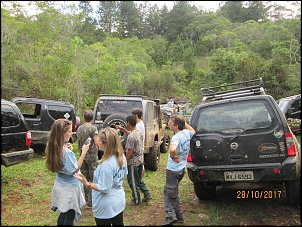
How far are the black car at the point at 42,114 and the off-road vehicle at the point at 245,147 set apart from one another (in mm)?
6389

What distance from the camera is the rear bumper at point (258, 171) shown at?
4.00 metres

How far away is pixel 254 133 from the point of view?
13.8 feet

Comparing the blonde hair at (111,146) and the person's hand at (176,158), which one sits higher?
the blonde hair at (111,146)

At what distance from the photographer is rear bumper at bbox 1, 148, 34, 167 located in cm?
583

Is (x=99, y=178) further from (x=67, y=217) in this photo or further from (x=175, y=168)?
(x=175, y=168)

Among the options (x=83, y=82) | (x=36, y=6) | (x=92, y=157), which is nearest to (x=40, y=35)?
(x=36, y=6)

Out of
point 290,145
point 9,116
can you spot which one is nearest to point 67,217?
point 290,145

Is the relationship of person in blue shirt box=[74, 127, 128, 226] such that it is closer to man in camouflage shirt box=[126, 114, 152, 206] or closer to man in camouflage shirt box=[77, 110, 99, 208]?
man in camouflage shirt box=[126, 114, 152, 206]

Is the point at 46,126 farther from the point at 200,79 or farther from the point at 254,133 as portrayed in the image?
the point at 200,79

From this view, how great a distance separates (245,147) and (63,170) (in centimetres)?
249

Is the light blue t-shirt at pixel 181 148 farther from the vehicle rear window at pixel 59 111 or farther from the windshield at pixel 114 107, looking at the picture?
the vehicle rear window at pixel 59 111

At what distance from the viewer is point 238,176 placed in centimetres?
426

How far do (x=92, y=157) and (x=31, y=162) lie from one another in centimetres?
449

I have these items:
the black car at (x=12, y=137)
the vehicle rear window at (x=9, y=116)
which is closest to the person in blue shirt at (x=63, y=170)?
the black car at (x=12, y=137)
